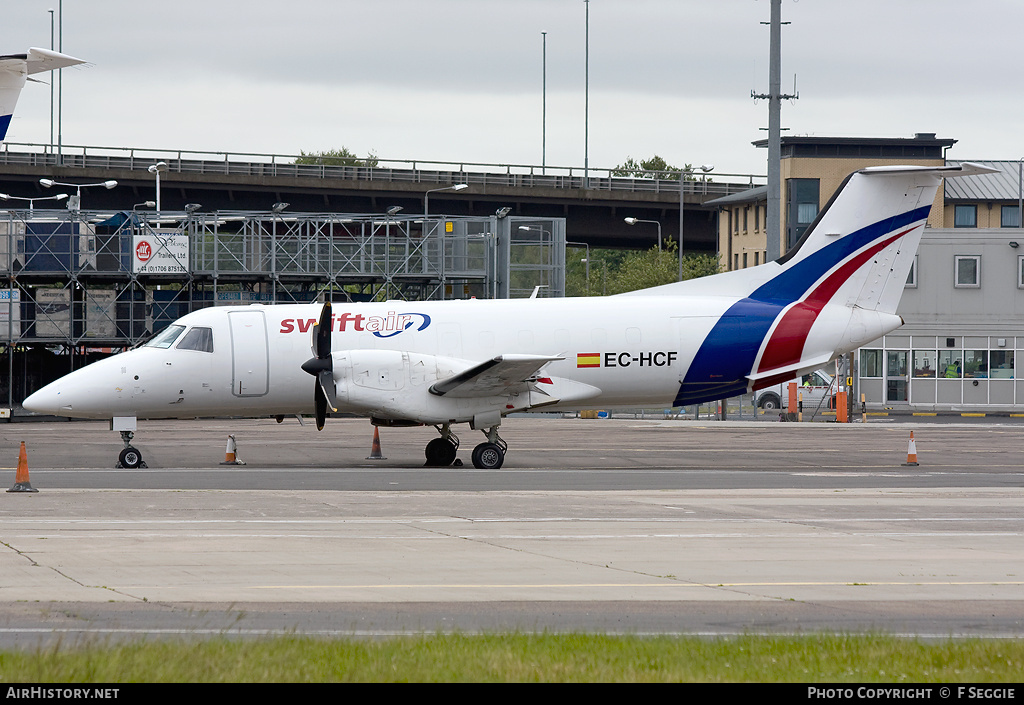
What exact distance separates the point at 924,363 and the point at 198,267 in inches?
1253

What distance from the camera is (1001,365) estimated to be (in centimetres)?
5259

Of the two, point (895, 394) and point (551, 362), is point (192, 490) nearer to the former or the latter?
point (551, 362)

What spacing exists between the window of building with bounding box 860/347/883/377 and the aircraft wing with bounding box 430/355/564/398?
31.9m

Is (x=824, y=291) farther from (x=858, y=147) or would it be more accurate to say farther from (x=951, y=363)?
(x=858, y=147)

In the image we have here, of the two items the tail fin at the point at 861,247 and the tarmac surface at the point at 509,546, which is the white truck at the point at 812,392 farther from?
the tail fin at the point at 861,247

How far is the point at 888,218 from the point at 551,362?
27.8ft

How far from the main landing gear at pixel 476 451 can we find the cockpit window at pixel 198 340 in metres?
5.24

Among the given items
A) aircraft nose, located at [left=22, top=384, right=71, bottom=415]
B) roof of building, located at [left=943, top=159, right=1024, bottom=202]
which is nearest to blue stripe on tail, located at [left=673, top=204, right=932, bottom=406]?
aircraft nose, located at [left=22, top=384, right=71, bottom=415]

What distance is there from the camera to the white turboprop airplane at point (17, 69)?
55.0 feet

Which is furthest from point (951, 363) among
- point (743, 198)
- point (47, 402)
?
point (47, 402)

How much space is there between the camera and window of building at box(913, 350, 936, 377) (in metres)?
52.8

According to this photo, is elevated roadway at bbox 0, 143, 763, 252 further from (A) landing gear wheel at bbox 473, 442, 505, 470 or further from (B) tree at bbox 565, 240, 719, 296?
(A) landing gear wheel at bbox 473, 442, 505, 470

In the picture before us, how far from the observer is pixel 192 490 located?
1962 centimetres
